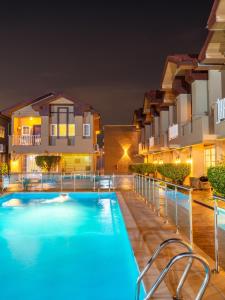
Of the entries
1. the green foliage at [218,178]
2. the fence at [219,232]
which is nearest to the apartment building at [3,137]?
the green foliage at [218,178]

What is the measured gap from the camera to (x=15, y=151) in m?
35.4

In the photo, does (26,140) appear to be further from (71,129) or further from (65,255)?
(65,255)

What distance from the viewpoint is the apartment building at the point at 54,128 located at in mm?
35469

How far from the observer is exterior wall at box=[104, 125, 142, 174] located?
140 ft

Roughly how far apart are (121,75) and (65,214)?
27.4 m

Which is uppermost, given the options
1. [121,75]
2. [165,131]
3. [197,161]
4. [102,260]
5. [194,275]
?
[121,75]

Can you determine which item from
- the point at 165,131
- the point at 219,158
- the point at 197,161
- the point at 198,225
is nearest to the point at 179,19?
the point at 165,131

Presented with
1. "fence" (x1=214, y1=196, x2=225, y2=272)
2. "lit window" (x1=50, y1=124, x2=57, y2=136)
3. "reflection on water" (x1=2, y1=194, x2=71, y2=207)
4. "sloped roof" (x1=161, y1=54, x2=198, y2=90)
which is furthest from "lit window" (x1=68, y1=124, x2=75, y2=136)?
"fence" (x1=214, y1=196, x2=225, y2=272)

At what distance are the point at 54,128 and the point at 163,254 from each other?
30.7 metres

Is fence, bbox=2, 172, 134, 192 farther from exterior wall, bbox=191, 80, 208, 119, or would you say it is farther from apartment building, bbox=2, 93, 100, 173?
apartment building, bbox=2, 93, 100, 173

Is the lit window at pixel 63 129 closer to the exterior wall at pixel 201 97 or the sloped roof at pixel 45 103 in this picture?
the sloped roof at pixel 45 103

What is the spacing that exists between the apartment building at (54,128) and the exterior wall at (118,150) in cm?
538

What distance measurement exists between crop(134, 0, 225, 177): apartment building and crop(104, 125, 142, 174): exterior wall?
1633cm

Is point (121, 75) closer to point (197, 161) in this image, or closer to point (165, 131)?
point (165, 131)
